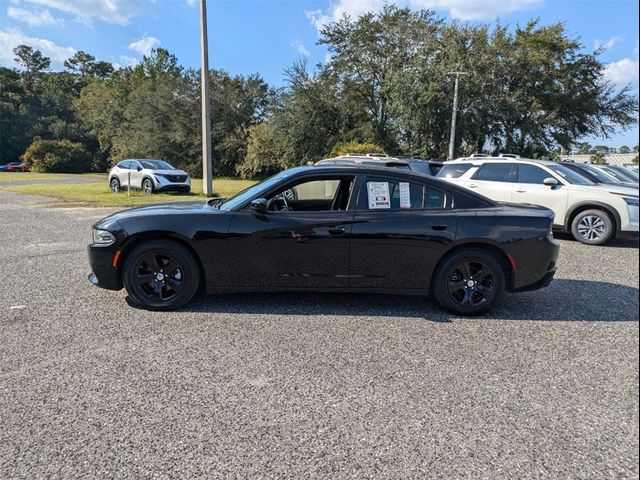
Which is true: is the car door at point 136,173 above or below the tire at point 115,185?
above

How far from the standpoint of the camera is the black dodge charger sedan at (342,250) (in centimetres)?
446

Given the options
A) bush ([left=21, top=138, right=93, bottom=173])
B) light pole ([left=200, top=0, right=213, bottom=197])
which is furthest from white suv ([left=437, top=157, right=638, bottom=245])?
bush ([left=21, top=138, right=93, bottom=173])

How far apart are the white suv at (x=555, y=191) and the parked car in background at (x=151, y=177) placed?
1138 cm

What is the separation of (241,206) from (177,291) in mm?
1082

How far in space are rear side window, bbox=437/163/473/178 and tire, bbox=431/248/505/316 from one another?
6566 millimetres

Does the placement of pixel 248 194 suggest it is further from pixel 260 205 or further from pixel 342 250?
pixel 342 250

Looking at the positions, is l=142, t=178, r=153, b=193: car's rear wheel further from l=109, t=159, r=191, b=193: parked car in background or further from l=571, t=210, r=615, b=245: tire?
l=571, t=210, r=615, b=245: tire

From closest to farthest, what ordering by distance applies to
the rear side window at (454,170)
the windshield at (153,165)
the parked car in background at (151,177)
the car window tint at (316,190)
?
the car window tint at (316,190), the rear side window at (454,170), the parked car in background at (151,177), the windshield at (153,165)

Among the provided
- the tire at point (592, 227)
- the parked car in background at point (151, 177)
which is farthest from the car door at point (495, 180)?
the parked car in background at point (151, 177)

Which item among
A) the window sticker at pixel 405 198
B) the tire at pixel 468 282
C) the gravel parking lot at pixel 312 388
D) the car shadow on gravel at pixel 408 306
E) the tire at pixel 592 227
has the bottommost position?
the gravel parking lot at pixel 312 388

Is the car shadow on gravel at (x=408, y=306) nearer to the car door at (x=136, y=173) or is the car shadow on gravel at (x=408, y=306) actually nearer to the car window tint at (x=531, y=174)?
the car window tint at (x=531, y=174)

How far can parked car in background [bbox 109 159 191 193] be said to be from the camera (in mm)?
17359

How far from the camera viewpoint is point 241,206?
459 centimetres

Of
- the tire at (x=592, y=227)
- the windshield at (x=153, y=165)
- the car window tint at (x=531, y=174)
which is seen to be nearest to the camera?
the tire at (x=592, y=227)
